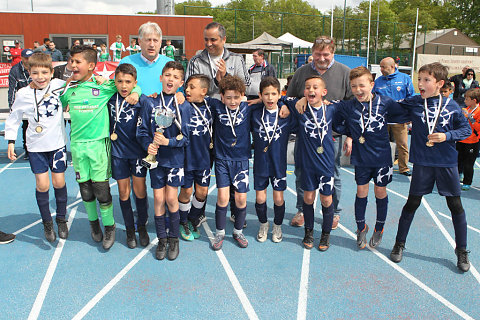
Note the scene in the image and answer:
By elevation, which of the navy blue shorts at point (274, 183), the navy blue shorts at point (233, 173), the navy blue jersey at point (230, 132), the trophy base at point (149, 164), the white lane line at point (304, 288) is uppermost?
the navy blue jersey at point (230, 132)

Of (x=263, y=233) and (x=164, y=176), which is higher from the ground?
(x=164, y=176)

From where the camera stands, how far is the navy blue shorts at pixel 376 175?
13.3 ft

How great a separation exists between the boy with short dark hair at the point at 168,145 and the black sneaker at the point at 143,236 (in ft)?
1.09

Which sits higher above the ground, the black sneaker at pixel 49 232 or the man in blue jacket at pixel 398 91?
the man in blue jacket at pixel 398 91

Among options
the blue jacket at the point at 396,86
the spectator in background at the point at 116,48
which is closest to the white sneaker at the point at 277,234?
the blue jacket at the point at 396,86

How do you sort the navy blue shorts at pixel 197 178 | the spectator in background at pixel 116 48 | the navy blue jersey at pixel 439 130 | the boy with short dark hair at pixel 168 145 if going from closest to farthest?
the navy blue jersey at pixel 439 130 < the boy with short dark hair at pixel 168 145 < the navy blue shorts at pixel 197 178 < the spectator in background at pixel 116 48

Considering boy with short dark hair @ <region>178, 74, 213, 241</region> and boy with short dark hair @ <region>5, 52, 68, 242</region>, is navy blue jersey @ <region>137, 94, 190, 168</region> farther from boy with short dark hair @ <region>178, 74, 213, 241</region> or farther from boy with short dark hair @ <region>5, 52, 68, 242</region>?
boy with short dark hair @ <region>5, 52, 68, 242</region>

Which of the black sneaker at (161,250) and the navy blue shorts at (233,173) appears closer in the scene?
the black sneaker at (161,250)

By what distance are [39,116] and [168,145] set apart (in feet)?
4.75

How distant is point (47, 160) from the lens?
→ 429 centimetres

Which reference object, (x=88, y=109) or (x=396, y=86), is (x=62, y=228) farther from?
(x=396, y=86)

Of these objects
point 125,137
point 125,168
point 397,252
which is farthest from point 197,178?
point 397,252

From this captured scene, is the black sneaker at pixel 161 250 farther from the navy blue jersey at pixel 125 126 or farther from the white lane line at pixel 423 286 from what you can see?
the white lane line at pixel 423 286

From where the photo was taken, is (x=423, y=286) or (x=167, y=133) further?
(x=167, y=133)
